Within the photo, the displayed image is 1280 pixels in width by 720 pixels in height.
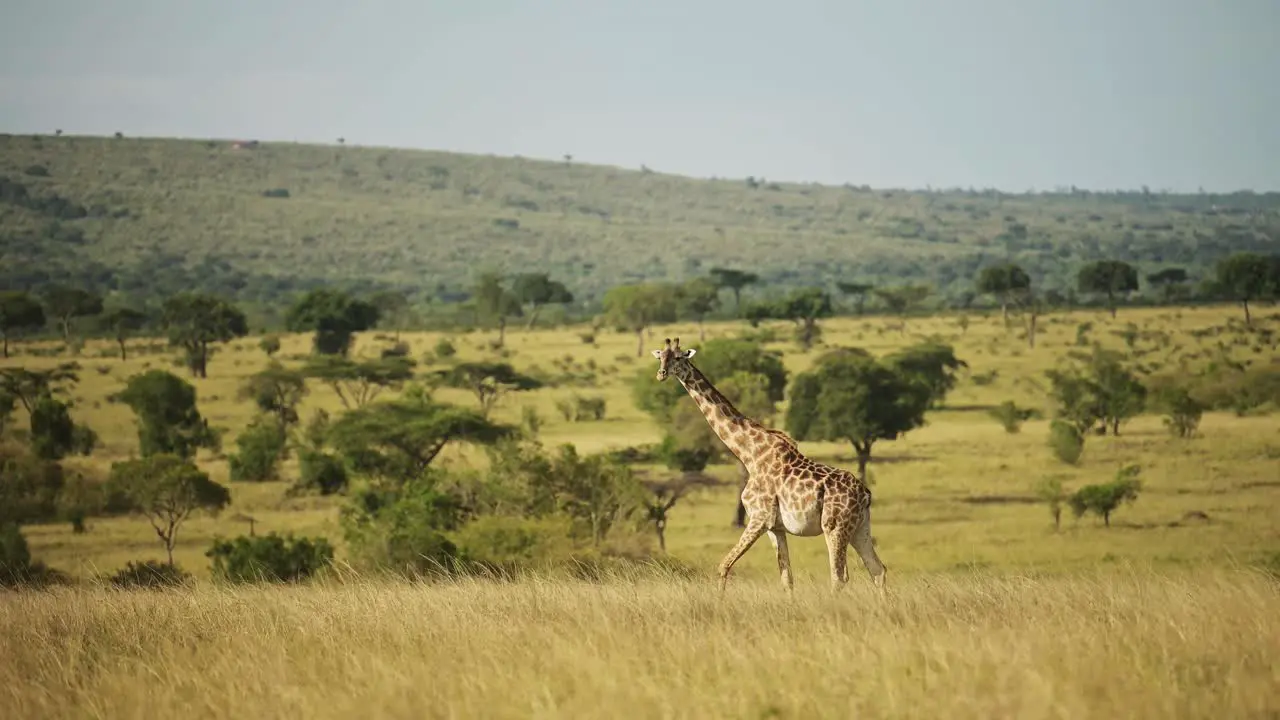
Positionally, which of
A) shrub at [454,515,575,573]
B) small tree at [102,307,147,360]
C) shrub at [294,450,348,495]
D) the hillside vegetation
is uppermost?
the hillside vegetation

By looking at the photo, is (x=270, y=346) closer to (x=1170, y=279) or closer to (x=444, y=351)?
(x=444, y=351)

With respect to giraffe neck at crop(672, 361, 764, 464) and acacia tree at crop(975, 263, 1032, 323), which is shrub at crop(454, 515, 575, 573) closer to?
giraffe neck at crop(672, 361, 764, 464)

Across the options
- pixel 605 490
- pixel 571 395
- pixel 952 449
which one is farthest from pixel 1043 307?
pixel 605 490

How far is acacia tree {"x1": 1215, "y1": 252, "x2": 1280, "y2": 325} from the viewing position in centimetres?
9569

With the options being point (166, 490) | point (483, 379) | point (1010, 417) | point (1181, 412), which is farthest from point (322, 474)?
point (1181, 412)

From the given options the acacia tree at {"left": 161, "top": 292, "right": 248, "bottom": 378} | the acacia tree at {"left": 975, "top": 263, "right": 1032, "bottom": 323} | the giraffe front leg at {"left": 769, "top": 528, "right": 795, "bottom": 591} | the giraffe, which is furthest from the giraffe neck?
the acacia tree at {"left": 975, "top": 263, "right": 1032, "bottom": 323}

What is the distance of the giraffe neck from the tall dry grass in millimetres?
1343

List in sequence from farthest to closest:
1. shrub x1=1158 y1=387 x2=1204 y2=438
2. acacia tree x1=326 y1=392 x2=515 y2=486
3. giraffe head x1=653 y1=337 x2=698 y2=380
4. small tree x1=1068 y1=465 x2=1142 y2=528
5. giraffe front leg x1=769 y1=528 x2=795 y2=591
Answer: shrub x1=1158 y1=387 x2=1204 y2=438
acacia tree x1=326 y1=392 x2=515 y2=486
small tree x1=1068 y1=465 x2=1142 y2=528
giraffe head x1=653 y1=337 x2=698 y2=380
giraffe front leg x1=769 y1=528 x2=795 y2=591

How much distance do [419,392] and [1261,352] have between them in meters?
46.7

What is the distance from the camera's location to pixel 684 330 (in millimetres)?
92125

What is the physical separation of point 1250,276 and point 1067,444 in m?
60.2

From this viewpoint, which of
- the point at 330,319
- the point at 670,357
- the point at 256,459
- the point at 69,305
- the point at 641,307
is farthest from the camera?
the point at 641,307

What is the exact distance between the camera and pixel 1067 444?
4266cm

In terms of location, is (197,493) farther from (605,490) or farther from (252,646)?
(252,646)
